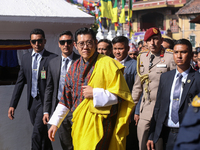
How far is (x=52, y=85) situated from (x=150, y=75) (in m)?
1.51

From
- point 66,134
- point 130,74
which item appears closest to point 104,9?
point 130,74

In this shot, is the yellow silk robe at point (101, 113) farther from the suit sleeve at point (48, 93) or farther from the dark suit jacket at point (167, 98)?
the suit sleeve at point (48, 93)

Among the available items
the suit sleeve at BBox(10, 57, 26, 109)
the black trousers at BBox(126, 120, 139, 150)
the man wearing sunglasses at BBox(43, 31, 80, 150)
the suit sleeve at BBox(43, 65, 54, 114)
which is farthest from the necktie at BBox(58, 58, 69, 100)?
the black trousers at BBox(126, 120, 139, 150)

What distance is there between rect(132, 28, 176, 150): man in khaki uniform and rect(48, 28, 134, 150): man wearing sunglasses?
0.96 meters

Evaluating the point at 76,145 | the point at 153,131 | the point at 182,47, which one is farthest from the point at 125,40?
the point at 76,145

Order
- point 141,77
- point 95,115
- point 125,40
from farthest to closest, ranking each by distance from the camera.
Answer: point 125,40, point 141,77, point 95,115

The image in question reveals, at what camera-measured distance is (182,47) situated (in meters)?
3.24

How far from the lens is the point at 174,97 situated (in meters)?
3.14

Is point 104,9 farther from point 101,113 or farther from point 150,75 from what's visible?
point 101,113

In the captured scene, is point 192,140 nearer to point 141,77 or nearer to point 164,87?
point 164,87

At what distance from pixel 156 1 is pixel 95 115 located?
43.8 m

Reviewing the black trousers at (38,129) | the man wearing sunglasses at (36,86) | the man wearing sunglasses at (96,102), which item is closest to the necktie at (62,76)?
the man wearing sunglasses at (36,86)

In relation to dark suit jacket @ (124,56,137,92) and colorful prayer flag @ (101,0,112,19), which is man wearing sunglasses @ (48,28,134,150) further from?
colorful prayer flag @ (101,0,112,19)

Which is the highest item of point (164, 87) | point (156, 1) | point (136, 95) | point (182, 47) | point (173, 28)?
point (156, 1)
